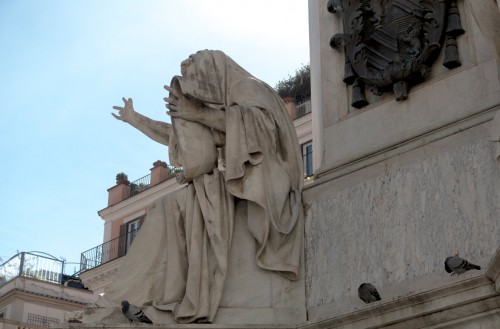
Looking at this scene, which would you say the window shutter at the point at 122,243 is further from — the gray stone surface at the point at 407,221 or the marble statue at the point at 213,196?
the gray stone surface at the point at 407,221

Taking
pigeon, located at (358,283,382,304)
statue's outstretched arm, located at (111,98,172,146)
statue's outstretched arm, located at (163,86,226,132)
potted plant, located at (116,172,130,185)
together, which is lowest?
pigeon, located at (358,283,382,304)

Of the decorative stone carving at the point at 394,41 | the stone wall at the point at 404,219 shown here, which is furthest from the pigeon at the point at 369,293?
the decorative stone carving at the point at 394,41

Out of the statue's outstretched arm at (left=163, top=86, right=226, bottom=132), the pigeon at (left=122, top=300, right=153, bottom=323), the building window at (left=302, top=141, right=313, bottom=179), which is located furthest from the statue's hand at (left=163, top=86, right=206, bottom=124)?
the building window at (left=302, top=141, right=313, bottom=179)

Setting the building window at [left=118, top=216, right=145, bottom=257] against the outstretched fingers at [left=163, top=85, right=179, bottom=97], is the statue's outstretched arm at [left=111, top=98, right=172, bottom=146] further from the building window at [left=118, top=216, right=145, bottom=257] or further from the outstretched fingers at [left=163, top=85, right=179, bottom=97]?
the building window at [left=118, top=216, right=145, bottom=257]

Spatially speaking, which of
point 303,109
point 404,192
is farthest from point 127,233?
point 404,192

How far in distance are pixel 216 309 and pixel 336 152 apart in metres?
1.57

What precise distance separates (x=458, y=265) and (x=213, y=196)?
2.26m

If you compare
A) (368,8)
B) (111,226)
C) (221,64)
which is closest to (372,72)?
(368,8)

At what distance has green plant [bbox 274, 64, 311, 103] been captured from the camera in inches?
1346

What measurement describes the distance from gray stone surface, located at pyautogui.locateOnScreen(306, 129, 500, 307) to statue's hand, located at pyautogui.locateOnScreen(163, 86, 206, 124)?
45.6 inches

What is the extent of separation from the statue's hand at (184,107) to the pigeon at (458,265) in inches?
106

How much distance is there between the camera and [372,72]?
26.6 ft

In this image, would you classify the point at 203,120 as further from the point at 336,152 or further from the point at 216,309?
the point at 216,309

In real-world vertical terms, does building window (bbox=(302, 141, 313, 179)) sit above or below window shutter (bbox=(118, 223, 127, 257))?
below
